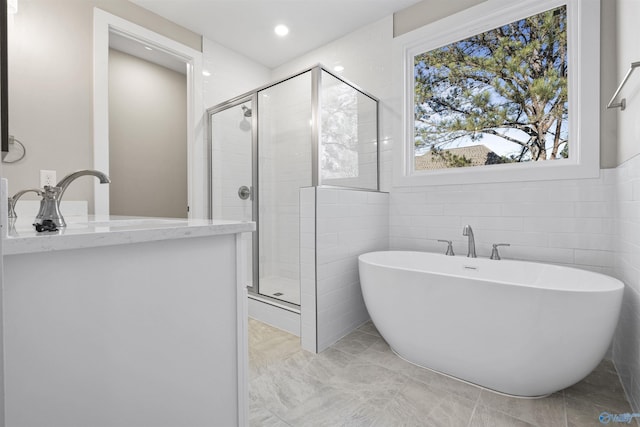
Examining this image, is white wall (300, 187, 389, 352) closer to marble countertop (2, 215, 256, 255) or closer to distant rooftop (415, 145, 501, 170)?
distant rooftop (415, 145, 501, 170)

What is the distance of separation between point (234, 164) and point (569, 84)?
2668mm

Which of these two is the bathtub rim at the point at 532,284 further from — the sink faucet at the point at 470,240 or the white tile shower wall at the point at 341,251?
the white tile shower wall at the point at 341,251

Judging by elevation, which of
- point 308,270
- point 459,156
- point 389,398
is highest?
point 459,156

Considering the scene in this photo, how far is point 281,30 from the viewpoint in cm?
285

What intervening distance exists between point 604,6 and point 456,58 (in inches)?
34.0

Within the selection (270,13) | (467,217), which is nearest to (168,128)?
(270,13)

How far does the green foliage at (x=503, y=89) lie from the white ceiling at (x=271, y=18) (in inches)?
26.1

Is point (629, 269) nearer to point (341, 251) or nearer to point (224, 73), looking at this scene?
point (341, 251)

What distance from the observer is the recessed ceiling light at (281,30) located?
2809 mm

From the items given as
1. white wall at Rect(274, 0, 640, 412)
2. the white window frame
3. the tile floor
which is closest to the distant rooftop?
the white window frame

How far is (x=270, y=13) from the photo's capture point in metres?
2.62

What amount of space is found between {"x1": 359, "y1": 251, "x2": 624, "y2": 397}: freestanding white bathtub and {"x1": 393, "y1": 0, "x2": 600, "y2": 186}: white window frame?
2.17 feet

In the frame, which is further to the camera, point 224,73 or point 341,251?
point 224,73

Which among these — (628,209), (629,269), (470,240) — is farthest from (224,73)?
(629,269)
